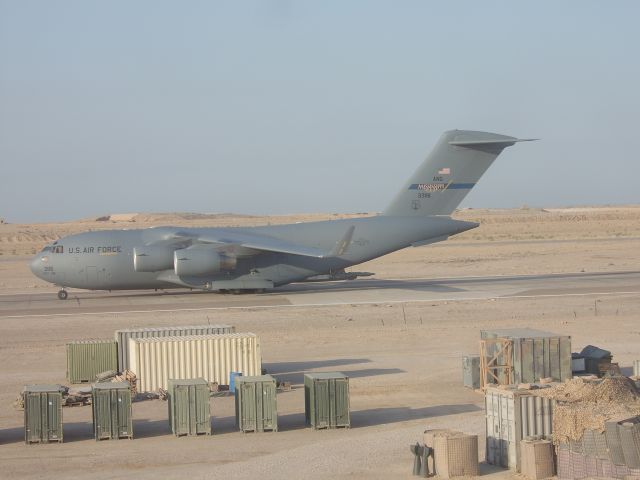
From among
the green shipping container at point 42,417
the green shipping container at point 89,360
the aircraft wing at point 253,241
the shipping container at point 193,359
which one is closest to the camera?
the green shipping container at point 42,417

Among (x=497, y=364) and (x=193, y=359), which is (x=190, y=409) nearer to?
(x=193, y=359)

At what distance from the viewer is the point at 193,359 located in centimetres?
2462

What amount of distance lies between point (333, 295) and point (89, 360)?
1799 centimetres

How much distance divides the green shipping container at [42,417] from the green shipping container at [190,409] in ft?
7.48

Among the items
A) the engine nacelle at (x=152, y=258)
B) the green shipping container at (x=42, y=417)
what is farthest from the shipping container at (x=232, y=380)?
the engine nacelle at (x=152, y=258)

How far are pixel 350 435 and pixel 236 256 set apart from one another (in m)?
23.2

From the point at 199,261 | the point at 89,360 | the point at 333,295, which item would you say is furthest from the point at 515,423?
the point at 333,295

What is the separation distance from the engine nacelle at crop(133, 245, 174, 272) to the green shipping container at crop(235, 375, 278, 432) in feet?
72.0

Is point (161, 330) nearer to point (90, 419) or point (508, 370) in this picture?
point (90, 419)

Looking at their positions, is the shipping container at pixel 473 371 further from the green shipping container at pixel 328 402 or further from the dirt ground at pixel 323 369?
the green shipping container at pixel 328 402

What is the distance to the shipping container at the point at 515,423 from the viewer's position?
17.0 metres

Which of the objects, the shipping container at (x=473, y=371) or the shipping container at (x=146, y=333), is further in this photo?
the shipping container at (x=146, y=333)

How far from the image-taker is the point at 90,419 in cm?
2173

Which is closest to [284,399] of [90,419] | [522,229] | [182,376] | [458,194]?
[182,376]
